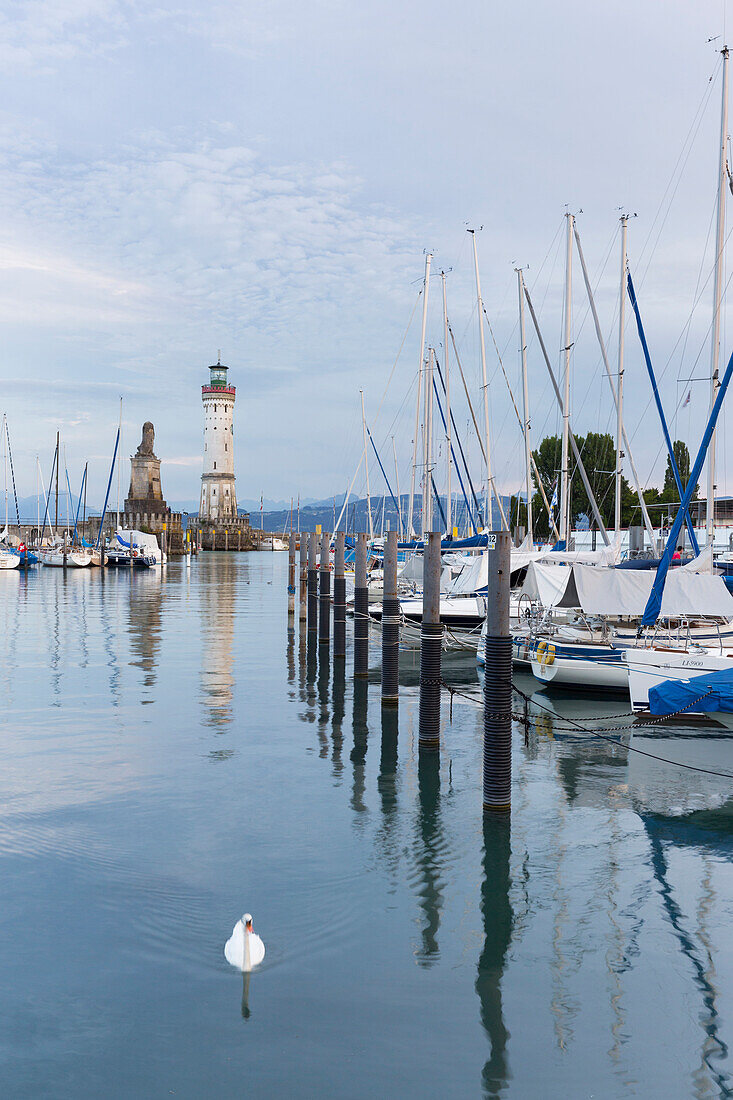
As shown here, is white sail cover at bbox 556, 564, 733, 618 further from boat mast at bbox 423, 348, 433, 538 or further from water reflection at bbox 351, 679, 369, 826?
boat mast at bbox 423, 348, 433, 538

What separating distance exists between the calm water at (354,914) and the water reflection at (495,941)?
0.03m

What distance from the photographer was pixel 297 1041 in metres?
6.94

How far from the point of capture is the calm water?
6.75m

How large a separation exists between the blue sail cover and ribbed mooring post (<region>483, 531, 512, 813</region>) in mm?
3620

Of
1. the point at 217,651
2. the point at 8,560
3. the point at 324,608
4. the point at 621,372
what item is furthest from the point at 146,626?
the point at 8,560

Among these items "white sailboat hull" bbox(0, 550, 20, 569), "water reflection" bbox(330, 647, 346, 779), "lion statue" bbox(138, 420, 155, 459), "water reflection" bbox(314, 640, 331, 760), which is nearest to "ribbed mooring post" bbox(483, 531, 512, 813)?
"water reflection" bbox(330, 647, 346, 779)

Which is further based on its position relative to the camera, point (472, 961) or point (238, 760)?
point (238, 760)

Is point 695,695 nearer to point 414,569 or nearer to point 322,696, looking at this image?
point 322,696

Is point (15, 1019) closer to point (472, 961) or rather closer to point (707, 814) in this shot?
point (472, 961)

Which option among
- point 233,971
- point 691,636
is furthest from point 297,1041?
point 691,636

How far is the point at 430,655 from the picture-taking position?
16.3 m

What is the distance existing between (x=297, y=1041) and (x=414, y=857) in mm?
4208

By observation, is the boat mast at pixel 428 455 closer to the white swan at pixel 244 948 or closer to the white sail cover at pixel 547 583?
the white sail cover at pixel 547 583

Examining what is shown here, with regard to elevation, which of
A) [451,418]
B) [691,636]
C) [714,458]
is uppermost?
[451,418]
